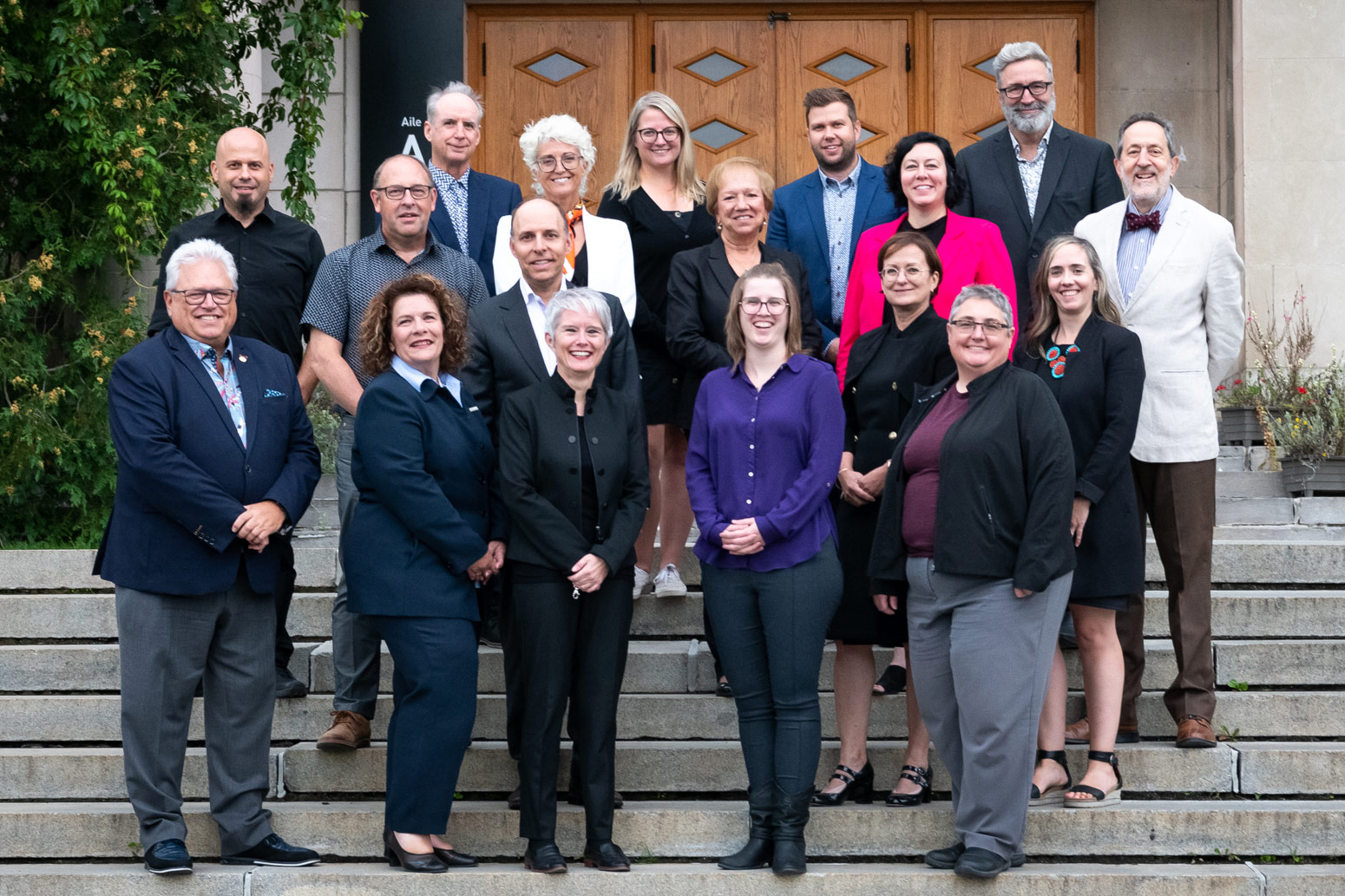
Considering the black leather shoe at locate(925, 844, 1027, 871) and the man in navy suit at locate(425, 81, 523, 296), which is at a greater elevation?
the man in navy suit at locate(425, 81, 523, 296)

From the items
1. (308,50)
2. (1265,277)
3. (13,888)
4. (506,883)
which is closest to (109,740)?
(13,888)

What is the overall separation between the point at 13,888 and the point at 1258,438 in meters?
6.58

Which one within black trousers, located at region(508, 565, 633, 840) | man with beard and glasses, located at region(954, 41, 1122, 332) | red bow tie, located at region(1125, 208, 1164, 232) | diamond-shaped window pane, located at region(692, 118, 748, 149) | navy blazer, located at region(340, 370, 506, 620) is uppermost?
diamond-shaped window pane, located at region(692, 118, 748, 149)

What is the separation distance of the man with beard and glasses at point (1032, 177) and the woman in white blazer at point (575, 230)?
1.31 meters

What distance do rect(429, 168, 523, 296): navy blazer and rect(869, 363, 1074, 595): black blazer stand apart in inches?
79.2

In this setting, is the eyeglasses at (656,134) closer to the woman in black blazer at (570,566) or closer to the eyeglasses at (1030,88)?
the woman in black blazer at (570,566)

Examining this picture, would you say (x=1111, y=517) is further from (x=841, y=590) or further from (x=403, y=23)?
(x=403, y=23)

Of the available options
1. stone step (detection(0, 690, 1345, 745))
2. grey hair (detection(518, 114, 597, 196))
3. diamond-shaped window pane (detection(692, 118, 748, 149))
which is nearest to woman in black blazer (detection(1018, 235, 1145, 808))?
stone step (detection(0, 690, 1345, 745))

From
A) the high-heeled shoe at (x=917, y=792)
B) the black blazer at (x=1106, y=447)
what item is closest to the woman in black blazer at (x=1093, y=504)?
the black blazer at (x=1106, y=447)

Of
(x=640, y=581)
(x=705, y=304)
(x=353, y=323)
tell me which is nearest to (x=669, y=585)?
(x=640, y=581)

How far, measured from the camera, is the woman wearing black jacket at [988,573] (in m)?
4.34

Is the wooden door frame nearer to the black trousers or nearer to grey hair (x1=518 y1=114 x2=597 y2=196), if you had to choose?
grey hair (x1=518 y1=114 x2=597 y2=196)

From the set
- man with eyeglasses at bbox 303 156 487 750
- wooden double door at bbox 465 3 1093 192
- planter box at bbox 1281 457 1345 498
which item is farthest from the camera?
wooden double door at bbox 465 3 1093 192

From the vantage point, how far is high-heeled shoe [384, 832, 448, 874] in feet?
14.6
